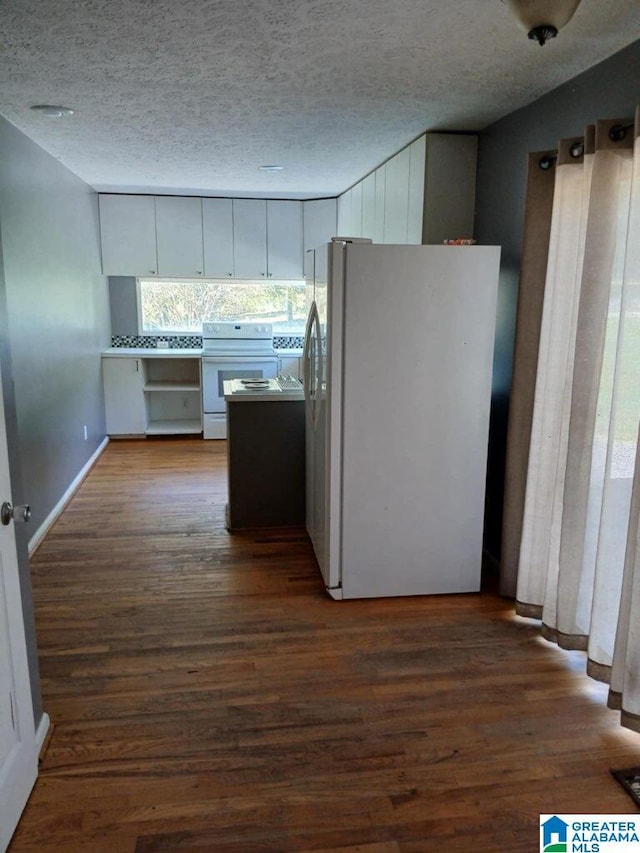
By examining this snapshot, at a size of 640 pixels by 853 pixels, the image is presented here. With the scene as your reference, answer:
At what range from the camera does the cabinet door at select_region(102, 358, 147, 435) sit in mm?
5992

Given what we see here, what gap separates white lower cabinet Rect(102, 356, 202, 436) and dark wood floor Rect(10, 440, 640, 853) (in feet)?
9.45

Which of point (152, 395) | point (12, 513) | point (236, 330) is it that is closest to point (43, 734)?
point (12, 513)

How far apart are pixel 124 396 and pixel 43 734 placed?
441 centimetres

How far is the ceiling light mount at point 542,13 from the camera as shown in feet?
4.35

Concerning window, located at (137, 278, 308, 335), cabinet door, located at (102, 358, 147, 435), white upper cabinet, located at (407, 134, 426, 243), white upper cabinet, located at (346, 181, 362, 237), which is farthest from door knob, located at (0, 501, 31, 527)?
window, located at (137, 278, 308, 335)

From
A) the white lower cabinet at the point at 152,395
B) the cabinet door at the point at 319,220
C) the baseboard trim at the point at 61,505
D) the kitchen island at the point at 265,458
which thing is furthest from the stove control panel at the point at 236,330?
the kitchen island at the point at 265,458

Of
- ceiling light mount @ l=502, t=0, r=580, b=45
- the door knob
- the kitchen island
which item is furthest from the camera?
the kitchen island

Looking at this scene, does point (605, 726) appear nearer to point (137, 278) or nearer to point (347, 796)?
point (347, 796)

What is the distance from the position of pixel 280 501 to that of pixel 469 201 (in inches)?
84.8

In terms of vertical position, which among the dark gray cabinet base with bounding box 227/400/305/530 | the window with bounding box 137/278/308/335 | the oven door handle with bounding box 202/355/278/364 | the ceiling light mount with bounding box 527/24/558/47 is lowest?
the dark gray cabinet base with bounding box 227/400/305/530

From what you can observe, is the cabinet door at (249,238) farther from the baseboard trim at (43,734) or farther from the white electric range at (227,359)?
the baseboard trim at (43,734)

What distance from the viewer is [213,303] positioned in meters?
6.56

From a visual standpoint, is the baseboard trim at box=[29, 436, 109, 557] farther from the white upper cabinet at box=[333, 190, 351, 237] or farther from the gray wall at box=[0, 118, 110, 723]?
the white upper cabinet at box=[333, 190, 351, 237]

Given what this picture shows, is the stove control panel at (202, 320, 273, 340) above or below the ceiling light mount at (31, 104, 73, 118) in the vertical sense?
below
